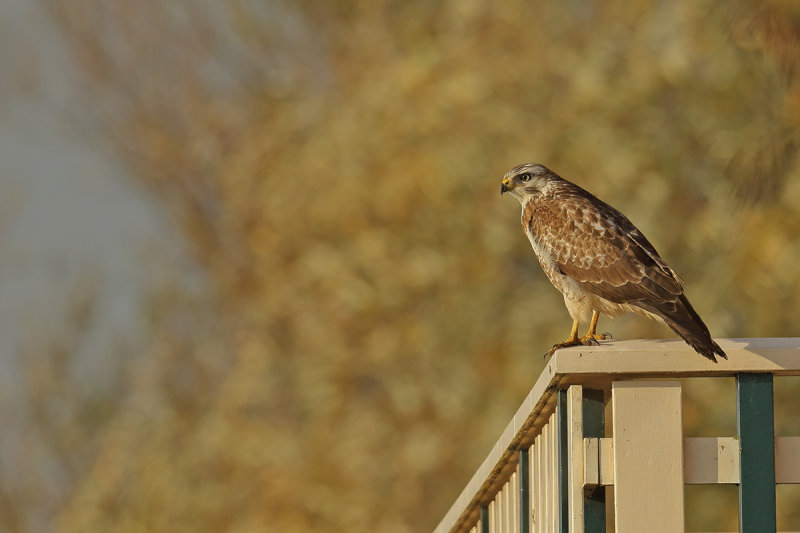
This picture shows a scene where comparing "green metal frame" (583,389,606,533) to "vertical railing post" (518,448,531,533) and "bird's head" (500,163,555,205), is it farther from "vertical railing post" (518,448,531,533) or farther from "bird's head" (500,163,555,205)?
"bird's head" (500,163,555,205)

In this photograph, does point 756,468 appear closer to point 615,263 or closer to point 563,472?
point 563,472

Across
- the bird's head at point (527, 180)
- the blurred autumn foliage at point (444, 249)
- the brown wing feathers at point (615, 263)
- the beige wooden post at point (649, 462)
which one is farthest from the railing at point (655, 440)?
the blurred autumn foliage at point (444, 249)

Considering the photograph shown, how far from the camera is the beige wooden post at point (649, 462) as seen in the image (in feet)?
12.9

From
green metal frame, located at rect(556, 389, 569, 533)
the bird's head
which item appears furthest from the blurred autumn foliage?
green metal frame, located at rect(556, 389, 569, 533)

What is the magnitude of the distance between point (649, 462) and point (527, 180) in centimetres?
406

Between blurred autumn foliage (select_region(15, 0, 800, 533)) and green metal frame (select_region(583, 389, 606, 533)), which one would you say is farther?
blurred autumn foliage (select_region(15, 0, 800, 533))

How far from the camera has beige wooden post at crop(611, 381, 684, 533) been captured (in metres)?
3.94

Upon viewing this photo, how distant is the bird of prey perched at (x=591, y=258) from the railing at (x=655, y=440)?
1.12 m

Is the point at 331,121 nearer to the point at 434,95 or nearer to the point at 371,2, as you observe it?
the point at 434,95

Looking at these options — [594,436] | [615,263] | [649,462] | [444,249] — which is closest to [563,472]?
[594,436]

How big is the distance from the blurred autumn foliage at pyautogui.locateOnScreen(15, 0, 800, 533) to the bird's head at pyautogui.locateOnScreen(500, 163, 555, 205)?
5789 mm

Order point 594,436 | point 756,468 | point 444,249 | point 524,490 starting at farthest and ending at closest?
point 444,249, point 524,490, point 594,436, point 756,468

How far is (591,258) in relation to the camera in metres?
6.61

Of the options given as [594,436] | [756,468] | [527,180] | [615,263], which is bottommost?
[756,468]
